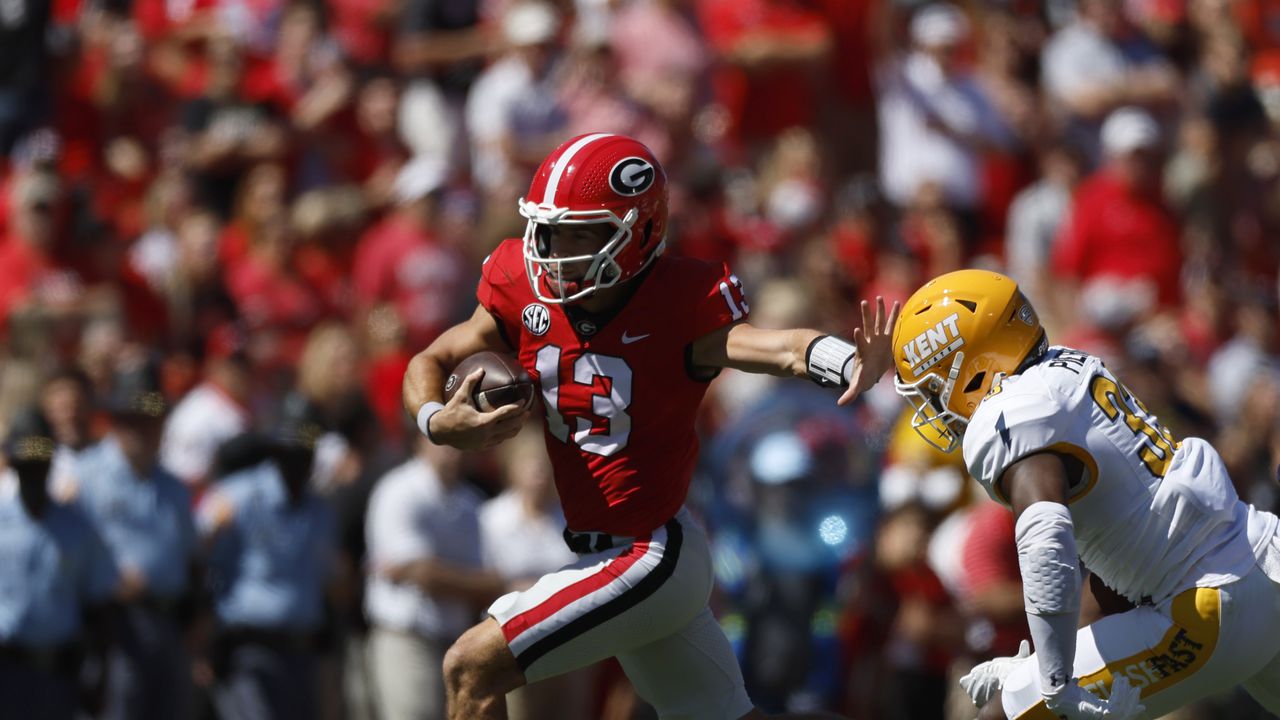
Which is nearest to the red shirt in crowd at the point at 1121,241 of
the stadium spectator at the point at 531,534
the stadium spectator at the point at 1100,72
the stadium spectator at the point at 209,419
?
the stadium spectator at the point at 1100,72

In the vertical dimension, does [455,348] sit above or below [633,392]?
above

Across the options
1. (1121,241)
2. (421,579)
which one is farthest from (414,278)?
(1121,241)

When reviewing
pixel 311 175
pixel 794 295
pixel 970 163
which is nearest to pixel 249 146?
pixel 311 175

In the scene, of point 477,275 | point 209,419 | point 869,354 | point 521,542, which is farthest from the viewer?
point 477,275

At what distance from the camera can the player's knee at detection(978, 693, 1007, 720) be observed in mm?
5555

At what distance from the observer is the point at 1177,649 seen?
17.9ft

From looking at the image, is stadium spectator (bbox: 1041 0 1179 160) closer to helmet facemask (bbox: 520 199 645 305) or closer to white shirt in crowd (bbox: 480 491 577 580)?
white shirt in crowd (bbox: 480 491 577 580)

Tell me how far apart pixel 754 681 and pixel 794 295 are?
2.12 m

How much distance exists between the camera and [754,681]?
29.0 ft

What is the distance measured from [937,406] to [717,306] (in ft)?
2.30

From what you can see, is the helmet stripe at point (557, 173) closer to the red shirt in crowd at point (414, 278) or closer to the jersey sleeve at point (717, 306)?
the jersey sleeve at point (717, 306)

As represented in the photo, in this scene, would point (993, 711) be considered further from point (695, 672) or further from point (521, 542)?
point (521, 542)

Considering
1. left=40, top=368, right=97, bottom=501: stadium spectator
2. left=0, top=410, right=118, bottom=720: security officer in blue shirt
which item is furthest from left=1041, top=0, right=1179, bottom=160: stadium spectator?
left=0, top=410, right=118, bottom=720: security officer in blue shirt

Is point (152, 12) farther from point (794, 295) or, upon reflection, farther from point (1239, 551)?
point (1239, 551)
